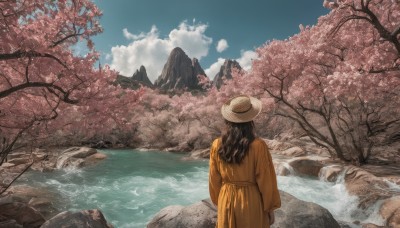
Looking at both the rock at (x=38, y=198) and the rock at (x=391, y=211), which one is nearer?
the rock at (x=391, y=211)

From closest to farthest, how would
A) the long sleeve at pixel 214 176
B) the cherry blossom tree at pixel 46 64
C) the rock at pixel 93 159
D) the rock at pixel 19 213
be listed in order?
the long sleeve at pixel 214 176 → the cherry blossom tree at pixel 46 64 → the rock at pixel 19 213 → the rock at pixel 93 159

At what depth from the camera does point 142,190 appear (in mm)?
12297

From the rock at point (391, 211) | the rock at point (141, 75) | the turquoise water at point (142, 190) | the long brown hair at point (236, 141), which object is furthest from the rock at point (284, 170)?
the rock at point (141, 75)

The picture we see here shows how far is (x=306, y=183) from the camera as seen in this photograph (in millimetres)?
11586

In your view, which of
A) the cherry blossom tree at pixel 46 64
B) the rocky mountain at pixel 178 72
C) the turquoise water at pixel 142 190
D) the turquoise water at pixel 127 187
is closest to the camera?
the cherry blossom tree at pixel 46 64

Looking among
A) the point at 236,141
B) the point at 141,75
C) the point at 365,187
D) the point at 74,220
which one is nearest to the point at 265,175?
the point at 236,141

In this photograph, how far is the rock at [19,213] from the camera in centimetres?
652

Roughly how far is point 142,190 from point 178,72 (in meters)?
89.2

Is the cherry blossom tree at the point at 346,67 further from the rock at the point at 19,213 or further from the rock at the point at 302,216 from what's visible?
the rock at the point at 19,213

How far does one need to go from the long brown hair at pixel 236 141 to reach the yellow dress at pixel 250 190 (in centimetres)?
6

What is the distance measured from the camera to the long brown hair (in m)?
2.67

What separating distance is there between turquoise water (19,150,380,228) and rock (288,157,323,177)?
714 mm

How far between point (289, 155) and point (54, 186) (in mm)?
13108

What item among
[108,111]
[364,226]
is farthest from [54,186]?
[364,226]
